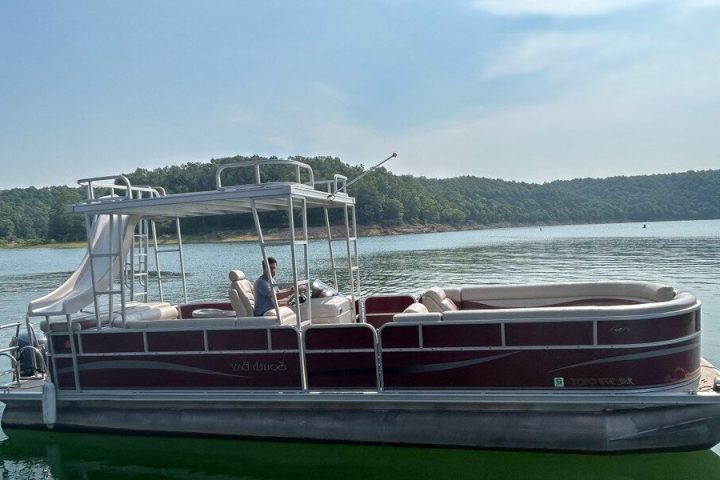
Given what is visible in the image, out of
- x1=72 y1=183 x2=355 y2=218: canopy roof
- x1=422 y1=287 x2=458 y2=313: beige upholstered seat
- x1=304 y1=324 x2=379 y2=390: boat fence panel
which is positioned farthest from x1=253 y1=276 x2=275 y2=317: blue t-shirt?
x1=422 y1=287 x2=458 y2=313: beige upholstered seat

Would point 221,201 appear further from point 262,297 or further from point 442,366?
point 442,366

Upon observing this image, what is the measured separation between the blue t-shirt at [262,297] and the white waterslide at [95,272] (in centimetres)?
168

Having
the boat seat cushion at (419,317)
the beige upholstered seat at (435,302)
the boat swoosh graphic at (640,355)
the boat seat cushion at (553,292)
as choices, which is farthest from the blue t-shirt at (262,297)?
the boat swoosh graphic at (640,355)

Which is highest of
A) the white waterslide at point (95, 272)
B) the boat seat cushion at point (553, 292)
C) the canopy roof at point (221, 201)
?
the canopy roof at point (221, 201)

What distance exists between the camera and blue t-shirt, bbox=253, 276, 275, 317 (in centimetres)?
684

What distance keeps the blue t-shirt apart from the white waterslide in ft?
5.50

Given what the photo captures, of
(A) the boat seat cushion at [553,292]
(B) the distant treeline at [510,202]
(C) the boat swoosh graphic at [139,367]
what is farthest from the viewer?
(B) the distant treeline at [510,202]

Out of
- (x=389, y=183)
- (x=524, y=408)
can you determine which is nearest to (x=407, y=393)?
(x=524, y=408)

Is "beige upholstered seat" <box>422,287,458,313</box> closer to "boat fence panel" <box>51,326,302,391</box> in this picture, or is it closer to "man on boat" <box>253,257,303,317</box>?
"man on boat" <box>253,257,303,317</box>

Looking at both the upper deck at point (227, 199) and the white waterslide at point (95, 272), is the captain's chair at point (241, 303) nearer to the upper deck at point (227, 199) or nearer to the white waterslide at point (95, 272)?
the upper deck at point (227, 199)

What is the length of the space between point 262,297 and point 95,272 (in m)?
2.10

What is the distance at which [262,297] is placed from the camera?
6.91 m

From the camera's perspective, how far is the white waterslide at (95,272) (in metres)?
6.84

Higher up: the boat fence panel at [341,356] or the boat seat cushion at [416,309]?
the boat seat cushion at [416,309]
